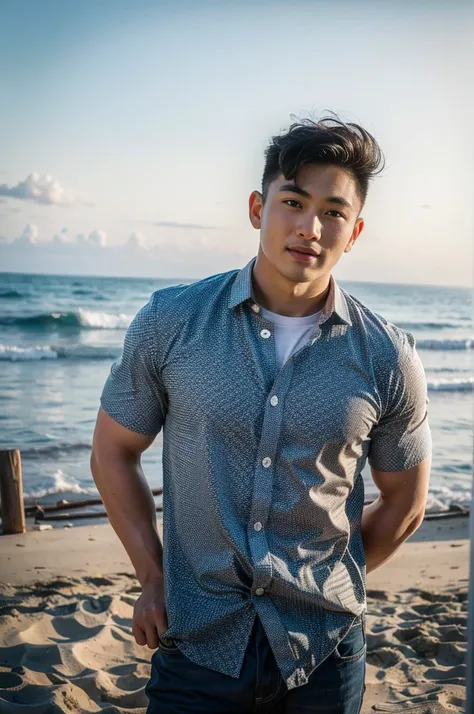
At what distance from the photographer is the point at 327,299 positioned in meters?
2.17

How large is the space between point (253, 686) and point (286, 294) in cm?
94

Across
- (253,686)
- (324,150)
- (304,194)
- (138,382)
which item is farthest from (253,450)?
(324,150)

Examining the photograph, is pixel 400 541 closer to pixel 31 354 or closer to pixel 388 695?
pixel 388 695

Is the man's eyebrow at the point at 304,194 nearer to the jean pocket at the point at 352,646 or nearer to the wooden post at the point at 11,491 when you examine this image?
→ the jean pocket at the point at 352,646

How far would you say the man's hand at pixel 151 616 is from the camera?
2080mm

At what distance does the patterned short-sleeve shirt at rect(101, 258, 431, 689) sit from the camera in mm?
1997

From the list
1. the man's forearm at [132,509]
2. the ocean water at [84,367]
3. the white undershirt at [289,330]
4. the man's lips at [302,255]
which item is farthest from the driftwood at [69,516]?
the man's lips at [302,255]

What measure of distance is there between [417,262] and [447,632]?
→ 26.9 meters

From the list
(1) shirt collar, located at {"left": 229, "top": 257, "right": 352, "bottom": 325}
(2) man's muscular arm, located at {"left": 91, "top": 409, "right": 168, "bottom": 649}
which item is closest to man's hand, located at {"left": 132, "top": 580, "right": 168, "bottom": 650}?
(2) man's muscular arm, located at {"left": 91, "top": 409, "right": 168, "bottom": 649}

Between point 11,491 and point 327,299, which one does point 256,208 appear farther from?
point 11,491

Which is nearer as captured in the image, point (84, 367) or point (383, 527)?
point (383, 527)

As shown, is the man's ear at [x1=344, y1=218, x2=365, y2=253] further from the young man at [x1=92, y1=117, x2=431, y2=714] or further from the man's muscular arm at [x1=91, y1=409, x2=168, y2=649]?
the man's muscular arm at [x1=91, y1=409, x2=168, y2=649]

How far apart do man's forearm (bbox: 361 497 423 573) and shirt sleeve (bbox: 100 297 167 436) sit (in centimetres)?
67

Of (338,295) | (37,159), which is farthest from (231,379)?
(37,159)
